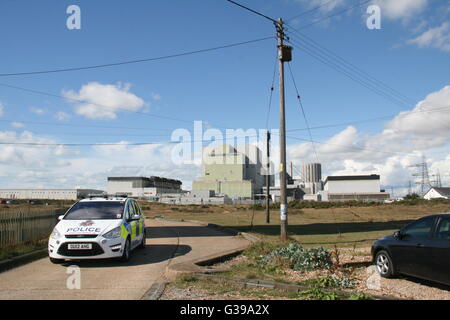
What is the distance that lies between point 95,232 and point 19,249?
12.5 ft

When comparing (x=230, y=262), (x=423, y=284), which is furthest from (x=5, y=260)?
(x=423, y=284)

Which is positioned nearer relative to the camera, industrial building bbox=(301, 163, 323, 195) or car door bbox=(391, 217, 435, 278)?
car door bbox=(391, 217, 435, 278)

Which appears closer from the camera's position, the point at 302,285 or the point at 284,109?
the point at 302,285

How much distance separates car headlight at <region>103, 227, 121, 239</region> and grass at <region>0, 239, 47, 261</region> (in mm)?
2731

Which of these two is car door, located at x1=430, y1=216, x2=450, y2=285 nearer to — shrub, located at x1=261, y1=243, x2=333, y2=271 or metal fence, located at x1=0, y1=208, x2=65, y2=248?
shrub, located at x1=261, y1=243, x2=333, y2=271

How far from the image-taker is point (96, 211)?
36.4 feet

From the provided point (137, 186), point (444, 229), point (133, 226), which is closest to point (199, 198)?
point (137, 186)

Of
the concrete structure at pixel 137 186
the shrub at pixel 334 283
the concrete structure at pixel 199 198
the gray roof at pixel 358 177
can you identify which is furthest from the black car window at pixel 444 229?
the gray roof at pixel 358 177

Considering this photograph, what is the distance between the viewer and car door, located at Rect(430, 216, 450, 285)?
653cm

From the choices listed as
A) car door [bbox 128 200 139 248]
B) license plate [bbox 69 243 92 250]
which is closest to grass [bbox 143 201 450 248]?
car door [bbox 128 200 139 248]

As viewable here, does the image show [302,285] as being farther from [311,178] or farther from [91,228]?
[311,178]

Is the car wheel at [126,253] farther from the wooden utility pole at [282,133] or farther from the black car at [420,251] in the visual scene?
the wooden utility pole at [282,133]

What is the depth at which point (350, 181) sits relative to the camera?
12231 centimetres
